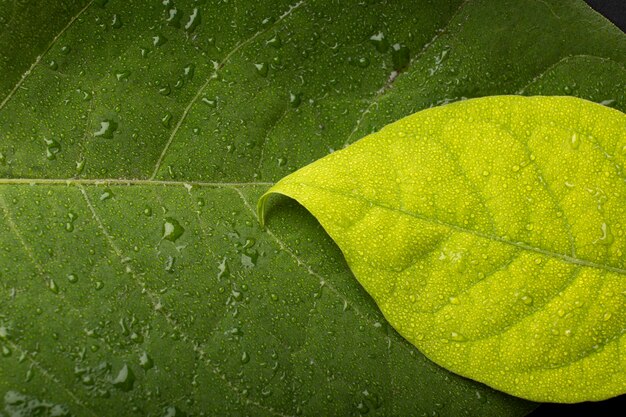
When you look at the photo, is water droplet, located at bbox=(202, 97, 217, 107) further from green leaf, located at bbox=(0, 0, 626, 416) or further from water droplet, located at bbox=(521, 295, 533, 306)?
water droplet, located at bbox=(521, 295, 533, 306)

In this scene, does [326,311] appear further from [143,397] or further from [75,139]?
[75,139]

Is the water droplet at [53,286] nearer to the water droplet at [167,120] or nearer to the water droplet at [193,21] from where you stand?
the water droplet at [167,120]

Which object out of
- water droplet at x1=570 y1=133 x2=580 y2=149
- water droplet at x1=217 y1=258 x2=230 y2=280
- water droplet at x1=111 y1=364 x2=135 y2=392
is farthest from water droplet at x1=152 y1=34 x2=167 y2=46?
water droplet at x1=570 y1=133 x2=580 y2=149

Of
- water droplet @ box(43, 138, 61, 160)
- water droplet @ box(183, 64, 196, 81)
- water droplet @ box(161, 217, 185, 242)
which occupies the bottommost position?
water droplet @ box(161, 217, 185, 242)

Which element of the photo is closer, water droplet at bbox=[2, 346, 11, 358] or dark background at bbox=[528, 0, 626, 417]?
water droplet at bbox=[2, 346, 11, 358]

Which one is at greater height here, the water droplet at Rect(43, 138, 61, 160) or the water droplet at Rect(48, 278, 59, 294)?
the water droplet at Rect(43, 138, 61, 160)

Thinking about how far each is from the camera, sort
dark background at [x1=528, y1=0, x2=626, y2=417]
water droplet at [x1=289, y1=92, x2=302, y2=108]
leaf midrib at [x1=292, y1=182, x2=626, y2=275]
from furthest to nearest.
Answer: dark background at [x1=528, y1=0, x2=626, y2=417] → water droplet at [x1=289, y1=92, x2=302, y2=108] → leaf midrib at [x1=292, y1=182, x2=626, y2=275]

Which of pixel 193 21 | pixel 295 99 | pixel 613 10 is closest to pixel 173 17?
pixel 193 21

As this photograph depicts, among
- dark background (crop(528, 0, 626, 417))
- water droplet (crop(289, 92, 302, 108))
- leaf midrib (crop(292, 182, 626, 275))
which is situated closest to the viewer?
leaf midrib (crop(292, 182, 626, 275))
